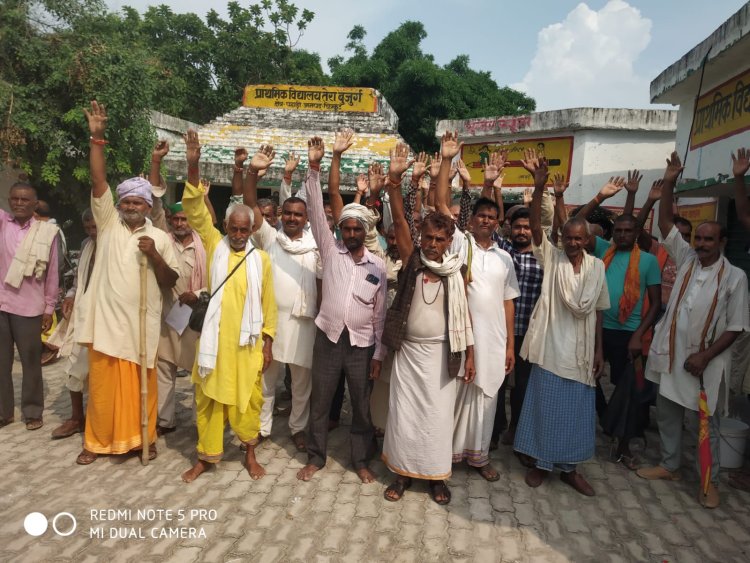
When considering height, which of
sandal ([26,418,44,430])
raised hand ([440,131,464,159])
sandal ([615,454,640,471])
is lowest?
sandal ([26,418,44,430])

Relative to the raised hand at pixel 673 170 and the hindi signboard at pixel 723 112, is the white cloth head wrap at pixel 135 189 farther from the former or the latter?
the hindi signboard at pixel 723 112

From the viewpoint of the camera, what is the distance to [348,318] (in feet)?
12.2

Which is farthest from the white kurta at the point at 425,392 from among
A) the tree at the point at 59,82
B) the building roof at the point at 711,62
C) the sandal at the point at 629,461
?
the tree at the point at 59,82

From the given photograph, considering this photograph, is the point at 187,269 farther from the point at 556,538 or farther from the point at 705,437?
the point at 705,437

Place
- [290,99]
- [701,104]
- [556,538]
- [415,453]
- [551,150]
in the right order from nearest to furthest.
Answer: [556,538] → [415,453] → [701,104] → [551,150] → [290,99]

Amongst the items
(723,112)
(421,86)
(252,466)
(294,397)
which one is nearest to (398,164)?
(294,397)

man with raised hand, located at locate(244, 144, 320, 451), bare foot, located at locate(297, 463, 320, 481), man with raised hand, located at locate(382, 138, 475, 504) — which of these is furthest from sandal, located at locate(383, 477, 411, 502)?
man with raised hand, located at locate(244, 144, 320, 451)

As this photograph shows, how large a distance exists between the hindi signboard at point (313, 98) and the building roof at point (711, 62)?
831 cm

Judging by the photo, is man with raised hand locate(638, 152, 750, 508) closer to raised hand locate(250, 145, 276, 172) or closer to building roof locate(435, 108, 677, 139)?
raised hand locate(250, 145, 276, 172)

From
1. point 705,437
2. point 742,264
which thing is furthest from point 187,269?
point 742,264

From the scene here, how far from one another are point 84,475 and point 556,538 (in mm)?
3224

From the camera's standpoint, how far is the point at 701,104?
274 inches

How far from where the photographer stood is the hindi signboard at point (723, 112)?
226 inches

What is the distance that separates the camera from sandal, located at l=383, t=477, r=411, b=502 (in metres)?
3.57
